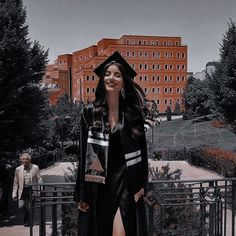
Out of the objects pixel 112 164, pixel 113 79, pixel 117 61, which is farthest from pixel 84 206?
pixel 117 61

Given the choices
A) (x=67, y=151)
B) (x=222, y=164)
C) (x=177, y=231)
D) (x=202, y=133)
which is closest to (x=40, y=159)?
(x=67, y=151)

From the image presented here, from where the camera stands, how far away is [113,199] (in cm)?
302

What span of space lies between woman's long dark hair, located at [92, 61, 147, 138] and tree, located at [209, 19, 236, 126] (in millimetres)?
10418

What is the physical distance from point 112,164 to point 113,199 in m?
0.30

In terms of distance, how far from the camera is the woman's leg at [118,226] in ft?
9.80

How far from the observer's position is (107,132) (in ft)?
10.1

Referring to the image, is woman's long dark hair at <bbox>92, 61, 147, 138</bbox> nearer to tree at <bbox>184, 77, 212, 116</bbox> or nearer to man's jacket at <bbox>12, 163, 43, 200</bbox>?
man's jacket at <bbox>12, 163, 43, 200</bbox>

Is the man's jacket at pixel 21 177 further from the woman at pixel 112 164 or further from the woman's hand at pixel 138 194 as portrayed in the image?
the woman's hand at pixel 138 194

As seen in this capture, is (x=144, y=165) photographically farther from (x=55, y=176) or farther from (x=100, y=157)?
(x=55, y=176)

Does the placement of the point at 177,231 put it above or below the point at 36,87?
below

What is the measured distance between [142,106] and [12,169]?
9.49 metres

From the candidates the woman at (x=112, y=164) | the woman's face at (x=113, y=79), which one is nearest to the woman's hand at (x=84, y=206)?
the woman at (x=112, y=164)

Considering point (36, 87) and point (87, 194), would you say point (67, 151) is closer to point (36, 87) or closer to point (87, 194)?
point (36, 87)

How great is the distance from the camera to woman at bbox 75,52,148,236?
3.01 metres
